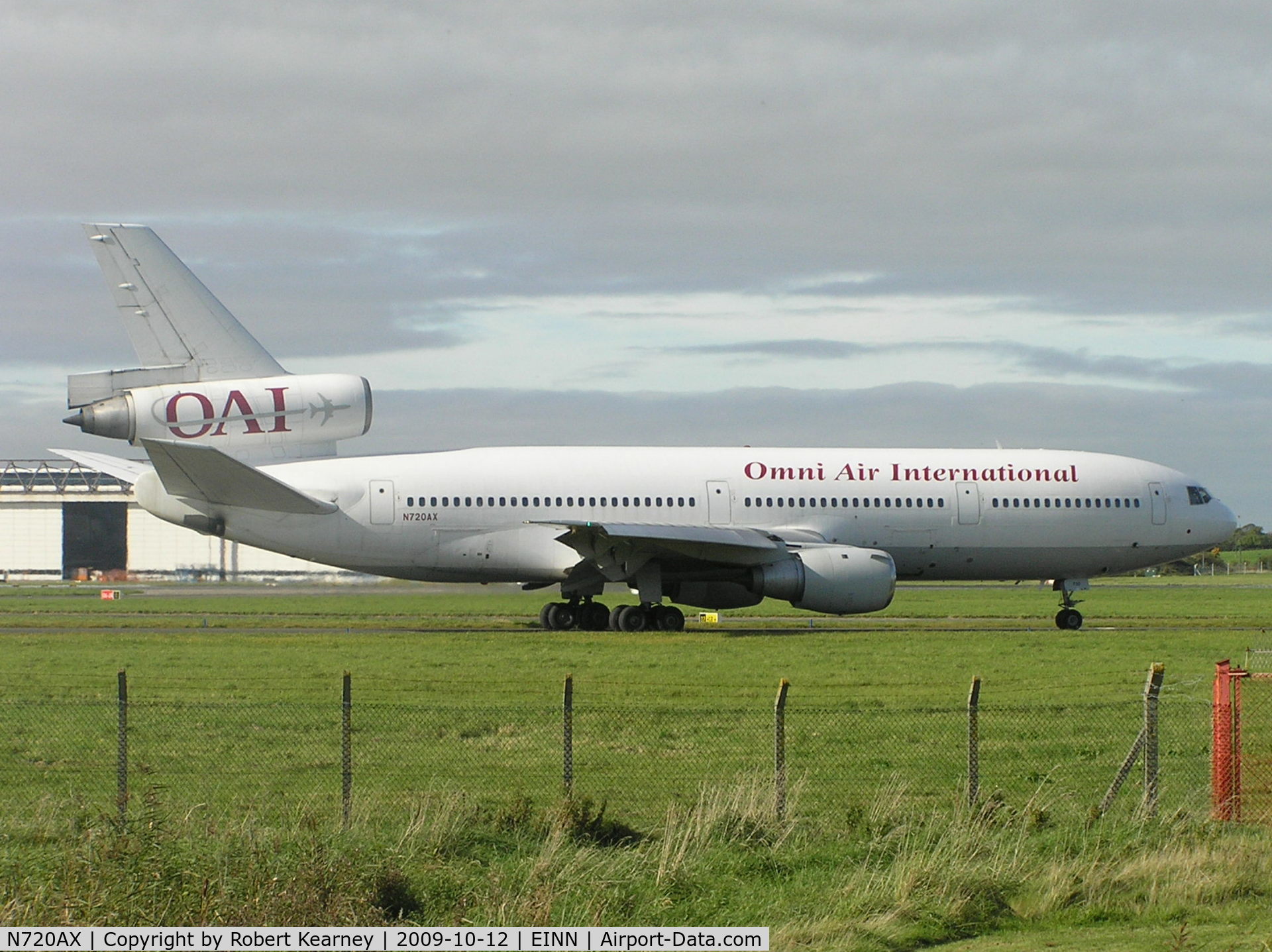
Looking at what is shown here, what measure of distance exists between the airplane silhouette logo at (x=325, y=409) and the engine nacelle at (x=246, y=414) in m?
0.01

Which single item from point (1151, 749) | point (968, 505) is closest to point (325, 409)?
point (968, 505)

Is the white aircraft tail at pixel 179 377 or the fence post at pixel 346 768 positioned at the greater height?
the white aircraft tail at pixel 179 377

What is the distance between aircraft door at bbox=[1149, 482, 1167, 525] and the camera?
3756 centimetres

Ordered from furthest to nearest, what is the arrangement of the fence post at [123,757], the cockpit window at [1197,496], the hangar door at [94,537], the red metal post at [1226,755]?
1. the hangar door at [94,537]
2. the cockpit window at [1197,496]
3. the red metal post at [1226,755]
4. the fence post at [123,757]

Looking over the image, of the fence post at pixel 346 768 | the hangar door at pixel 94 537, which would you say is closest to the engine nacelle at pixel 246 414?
Answer: the fence post at pixel 346 768

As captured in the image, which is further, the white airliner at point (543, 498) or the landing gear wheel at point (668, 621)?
the landing gear wheel at point (668, 621)

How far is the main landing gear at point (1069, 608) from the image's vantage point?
35.2 meters

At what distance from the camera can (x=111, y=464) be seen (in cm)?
3419

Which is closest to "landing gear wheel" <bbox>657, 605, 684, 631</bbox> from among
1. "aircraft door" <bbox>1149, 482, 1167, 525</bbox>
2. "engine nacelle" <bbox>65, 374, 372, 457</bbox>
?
"engine nacelle" <bbox>65, 374, 372, 457</bbox>

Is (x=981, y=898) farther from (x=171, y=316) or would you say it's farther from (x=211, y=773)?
(x=171, y=316)

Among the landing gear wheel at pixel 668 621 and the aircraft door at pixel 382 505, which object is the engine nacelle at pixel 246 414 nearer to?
the aircraft door at pixel 382 505

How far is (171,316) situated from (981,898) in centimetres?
2521

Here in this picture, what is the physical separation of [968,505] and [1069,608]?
340cm

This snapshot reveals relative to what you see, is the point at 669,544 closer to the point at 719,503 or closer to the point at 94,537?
the point at 719,503
